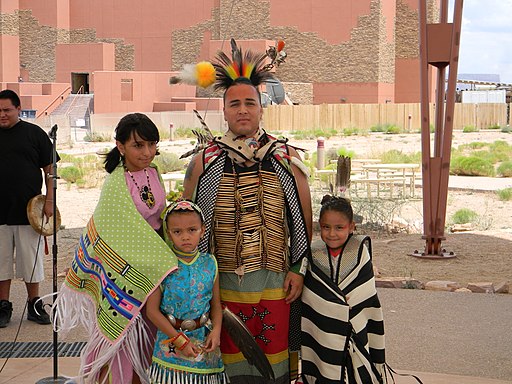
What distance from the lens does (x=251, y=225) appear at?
12.9 feet

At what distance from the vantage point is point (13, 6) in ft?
146

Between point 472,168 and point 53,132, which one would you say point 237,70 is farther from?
point 472,168

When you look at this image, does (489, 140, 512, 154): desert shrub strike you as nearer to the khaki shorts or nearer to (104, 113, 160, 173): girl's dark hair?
the khaki shorts

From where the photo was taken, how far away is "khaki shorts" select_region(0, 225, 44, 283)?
635cm

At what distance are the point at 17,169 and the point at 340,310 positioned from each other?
3219 millimetres

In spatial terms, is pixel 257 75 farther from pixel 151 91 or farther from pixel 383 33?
pixel 383 33

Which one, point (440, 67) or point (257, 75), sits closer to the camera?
point (257, 75)

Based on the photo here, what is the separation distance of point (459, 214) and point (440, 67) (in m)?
5.03

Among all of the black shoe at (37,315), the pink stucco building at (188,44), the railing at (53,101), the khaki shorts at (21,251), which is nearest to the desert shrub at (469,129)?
the pink stucco building at (188,44)

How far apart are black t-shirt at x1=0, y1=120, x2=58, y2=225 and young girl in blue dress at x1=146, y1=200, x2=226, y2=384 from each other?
2821mm

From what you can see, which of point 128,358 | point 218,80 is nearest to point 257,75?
point 218,80

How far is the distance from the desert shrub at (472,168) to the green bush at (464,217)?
7.43m

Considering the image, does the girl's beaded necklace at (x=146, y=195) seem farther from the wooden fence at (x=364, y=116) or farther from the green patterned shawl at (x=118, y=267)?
the wooden fence at (x=364, y=116)

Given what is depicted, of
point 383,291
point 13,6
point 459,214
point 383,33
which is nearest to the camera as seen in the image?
point 383,291
